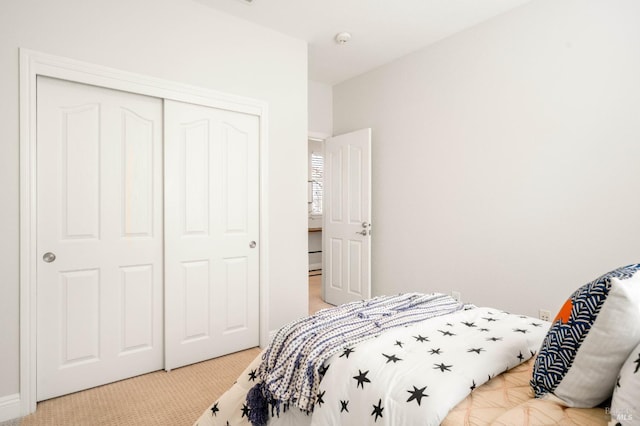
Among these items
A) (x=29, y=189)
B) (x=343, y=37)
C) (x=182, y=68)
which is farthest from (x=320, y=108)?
(x=29, y=189)

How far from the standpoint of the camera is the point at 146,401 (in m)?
2.19

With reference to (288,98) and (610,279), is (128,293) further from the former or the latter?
(610,279)

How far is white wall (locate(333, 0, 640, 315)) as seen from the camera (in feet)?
7.67

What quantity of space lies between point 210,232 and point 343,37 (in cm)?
208

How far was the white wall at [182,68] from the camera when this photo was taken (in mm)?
2047

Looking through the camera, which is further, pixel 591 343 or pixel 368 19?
pixel 368 19

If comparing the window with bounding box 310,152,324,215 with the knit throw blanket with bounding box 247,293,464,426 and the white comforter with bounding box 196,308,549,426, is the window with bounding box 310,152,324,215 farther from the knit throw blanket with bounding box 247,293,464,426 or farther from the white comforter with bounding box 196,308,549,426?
the white comforter with bounding box 196,308,549,426

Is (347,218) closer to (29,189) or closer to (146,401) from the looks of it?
(146,401)

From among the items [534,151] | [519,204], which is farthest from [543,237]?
[534,151]

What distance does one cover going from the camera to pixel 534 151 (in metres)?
2.71

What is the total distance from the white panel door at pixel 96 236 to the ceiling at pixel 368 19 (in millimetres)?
1147

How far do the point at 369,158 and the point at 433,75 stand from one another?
103 cm

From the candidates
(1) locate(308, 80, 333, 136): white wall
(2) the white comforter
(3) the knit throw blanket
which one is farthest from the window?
(2) the white comforter

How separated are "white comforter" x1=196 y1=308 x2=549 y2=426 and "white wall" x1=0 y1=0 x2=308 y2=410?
157 cm
